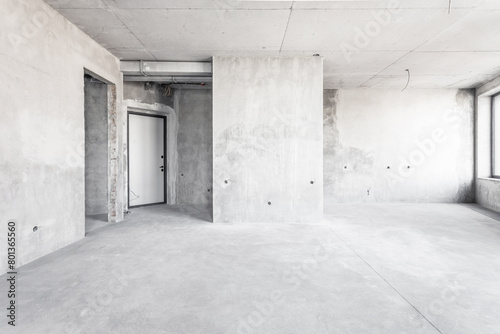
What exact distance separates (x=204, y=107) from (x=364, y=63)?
3.63m

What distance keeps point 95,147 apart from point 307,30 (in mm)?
4354

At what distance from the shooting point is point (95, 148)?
5.18m

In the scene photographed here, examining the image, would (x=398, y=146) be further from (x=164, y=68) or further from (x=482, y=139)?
(x=164, y=68)

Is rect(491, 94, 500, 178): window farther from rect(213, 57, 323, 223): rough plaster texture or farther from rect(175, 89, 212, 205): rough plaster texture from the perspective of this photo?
rect(175, 89, 212, 205): rough plaster texture

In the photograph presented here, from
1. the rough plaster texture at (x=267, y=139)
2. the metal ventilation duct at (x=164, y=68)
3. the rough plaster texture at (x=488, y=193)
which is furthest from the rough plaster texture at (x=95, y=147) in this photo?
the rough plaster texture at (x=488, y=193)

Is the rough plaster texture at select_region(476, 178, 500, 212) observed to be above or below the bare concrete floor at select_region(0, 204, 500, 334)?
above

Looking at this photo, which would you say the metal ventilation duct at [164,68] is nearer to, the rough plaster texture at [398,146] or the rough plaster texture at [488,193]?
the rough plaster texture at [398,146]

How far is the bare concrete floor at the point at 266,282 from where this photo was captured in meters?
1.77

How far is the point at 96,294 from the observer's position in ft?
6.93

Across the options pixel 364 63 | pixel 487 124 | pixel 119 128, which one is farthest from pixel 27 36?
pixel 487 124

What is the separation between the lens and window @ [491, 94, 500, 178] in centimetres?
618

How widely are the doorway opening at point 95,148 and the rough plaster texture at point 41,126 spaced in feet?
5.10

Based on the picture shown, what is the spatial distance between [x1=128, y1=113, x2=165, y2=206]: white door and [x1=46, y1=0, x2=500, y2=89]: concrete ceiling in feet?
5.37

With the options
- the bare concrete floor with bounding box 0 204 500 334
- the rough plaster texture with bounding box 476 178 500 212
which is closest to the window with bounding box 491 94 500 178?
the rough plaster texture with bounding box 476 178 500 212
